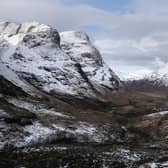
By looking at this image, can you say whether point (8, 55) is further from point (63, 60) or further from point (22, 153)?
point (22, 153)

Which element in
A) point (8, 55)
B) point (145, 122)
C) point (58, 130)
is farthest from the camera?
point (8, 55)

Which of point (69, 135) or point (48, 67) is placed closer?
point (69, 135)

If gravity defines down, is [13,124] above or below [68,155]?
above

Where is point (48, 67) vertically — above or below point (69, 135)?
above

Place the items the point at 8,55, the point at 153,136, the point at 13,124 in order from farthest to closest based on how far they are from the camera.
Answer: the point at 8,55 → the point at 153,136 → the point at 13,124

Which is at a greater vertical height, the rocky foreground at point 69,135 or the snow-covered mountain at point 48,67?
the snow-covered mountain at point 48,67

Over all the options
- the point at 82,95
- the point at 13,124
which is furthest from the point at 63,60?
the point at 13,124

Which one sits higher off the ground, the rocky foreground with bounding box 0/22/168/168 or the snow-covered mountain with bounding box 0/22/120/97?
the snow-covered mountain with bounding box 0/22/120/97

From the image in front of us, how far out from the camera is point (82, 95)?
136625 mm

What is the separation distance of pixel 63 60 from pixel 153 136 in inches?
4344

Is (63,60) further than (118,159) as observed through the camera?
Yes

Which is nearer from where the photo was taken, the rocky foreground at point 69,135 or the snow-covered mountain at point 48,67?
the rocky foreground at point 69,135

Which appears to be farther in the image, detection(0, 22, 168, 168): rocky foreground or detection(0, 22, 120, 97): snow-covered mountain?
detection(0, 22, 120, 97): snow-covered mountain

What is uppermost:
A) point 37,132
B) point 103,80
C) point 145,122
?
point 103,80
